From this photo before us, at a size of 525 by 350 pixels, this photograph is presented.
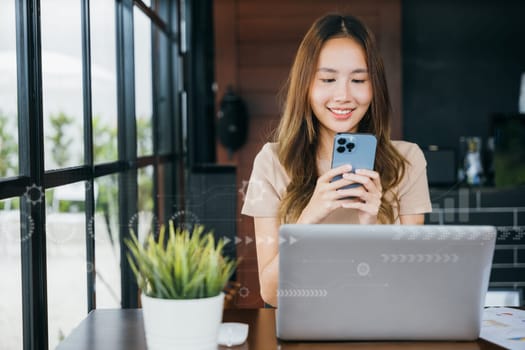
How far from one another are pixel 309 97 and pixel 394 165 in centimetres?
28

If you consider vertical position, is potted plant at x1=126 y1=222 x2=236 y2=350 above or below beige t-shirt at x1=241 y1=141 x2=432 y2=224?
below

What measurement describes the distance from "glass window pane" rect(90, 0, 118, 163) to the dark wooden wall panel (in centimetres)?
160

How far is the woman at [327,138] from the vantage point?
1570 mm

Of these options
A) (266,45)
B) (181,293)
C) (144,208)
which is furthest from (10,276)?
(266,45)

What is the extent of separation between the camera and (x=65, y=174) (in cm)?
173

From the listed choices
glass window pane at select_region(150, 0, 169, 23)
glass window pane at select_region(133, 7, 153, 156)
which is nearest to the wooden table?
glass window pane at select_region(133, 7, 153, 156)

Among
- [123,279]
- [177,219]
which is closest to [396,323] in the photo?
[123,279]

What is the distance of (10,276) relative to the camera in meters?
1.39

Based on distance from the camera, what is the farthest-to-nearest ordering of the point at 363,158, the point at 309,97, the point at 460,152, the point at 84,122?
the point at 460,152
the point at 84,122
the point at 309,97
the point at 363,158

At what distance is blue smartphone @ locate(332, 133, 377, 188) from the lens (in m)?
1.24

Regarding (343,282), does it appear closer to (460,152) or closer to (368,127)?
(368,127)

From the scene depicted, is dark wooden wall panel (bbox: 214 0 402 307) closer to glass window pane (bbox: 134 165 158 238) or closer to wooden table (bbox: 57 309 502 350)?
glass window pane (bbox: 134 165 158 238)

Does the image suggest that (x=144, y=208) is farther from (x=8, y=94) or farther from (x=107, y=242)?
(x=8, y=94)

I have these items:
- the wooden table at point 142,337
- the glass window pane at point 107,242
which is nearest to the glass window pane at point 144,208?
the glass window pane at point 107,242
